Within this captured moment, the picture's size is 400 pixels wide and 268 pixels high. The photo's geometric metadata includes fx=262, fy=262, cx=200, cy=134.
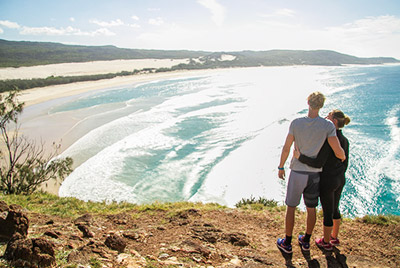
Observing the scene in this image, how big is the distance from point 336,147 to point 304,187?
0.64 m

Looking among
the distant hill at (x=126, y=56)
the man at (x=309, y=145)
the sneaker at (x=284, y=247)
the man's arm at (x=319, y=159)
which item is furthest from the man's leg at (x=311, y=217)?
the distant hill at (x=126, y=56)

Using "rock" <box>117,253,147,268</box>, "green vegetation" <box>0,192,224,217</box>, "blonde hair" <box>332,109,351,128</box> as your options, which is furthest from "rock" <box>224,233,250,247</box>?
"blonde hair" <box>332,109,351,128</box>

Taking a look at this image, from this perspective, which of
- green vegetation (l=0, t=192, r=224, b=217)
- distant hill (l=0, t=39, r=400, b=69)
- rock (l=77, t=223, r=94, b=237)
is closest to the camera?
rock (l=77, t=223, r=94, b=237)

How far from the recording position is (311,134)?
3256 millimetres

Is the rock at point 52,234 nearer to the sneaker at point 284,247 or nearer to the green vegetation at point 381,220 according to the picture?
the sneaker at point 284,247

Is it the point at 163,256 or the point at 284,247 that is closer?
the point at 163,256

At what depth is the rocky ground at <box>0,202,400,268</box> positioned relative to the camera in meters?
3.13

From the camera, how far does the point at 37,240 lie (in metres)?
2.88

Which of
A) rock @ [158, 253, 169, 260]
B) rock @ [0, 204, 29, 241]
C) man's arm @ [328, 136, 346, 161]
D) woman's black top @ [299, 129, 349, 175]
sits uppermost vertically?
man's arm @ [328, 136, 346, 161]

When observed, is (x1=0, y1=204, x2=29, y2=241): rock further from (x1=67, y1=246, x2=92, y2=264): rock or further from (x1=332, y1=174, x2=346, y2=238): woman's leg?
(x1=332, y1=174, x2=346, y2=238): woman's leg

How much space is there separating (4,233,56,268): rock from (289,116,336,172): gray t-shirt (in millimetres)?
3089

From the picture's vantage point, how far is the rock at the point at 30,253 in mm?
2691

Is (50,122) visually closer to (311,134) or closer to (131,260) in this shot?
(131,260)

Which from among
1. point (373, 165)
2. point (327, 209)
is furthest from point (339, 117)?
point (373, 165)
